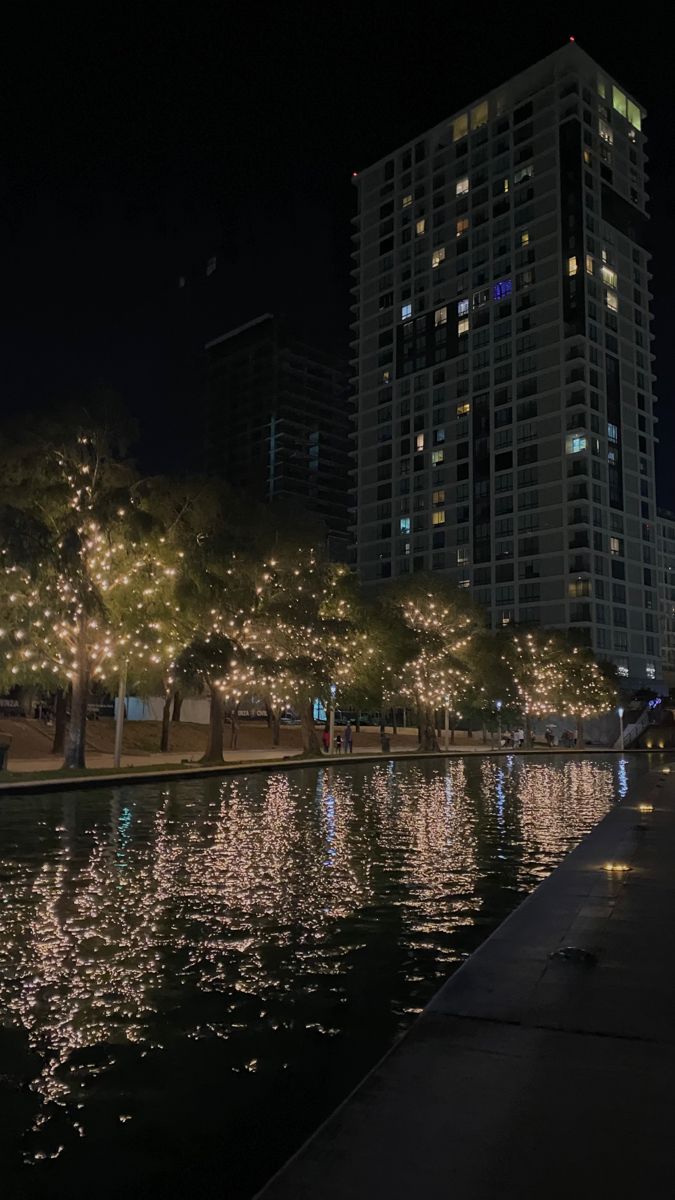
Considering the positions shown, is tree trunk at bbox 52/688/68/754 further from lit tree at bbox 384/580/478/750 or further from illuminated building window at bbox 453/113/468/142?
illuminated building window at bbox 453/113/468/142

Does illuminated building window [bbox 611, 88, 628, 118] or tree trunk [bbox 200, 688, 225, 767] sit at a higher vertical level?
illuminated building window [bbox 611, 88, 628, 118]

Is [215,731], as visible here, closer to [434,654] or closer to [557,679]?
[434,654]

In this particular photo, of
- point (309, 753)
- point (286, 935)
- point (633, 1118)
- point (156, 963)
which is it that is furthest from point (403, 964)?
point (309, 753)

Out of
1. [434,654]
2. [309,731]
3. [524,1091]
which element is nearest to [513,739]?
[434,654]

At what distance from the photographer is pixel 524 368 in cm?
11200

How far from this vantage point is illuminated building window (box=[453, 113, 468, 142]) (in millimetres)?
123625

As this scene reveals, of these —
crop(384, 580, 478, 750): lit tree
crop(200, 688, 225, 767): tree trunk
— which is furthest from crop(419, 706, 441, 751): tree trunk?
crop(200, 688, 225, 767): tree trunk

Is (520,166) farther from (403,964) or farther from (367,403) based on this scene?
(403,964)

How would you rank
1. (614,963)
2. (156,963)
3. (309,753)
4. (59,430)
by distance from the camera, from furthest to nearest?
1. (309,753)
2. (59,430)
3. (156,963)
4. (614,963)

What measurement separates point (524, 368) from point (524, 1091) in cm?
11427

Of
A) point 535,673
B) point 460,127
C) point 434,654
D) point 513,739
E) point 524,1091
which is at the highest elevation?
point 460,127

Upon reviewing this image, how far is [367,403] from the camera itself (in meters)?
131

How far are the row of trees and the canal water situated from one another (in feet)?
40.3

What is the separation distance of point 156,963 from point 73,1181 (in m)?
3.33
